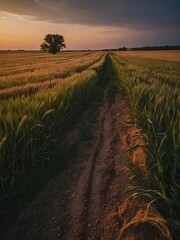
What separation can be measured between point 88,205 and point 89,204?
2cm

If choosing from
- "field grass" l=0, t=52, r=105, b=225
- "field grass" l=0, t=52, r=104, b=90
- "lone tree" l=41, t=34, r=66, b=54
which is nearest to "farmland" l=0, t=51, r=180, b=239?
"field grass" l=0, t=52, r=105, b=225

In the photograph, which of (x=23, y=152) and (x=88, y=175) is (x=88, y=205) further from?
(x=23, y=152)

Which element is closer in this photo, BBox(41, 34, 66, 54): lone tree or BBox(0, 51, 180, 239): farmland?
BBox(0, 51, 180, 239): farmland

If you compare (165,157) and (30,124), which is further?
(30,124)

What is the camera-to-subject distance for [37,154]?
9.07 feet

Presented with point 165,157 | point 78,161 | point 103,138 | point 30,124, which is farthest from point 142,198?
point 103,138

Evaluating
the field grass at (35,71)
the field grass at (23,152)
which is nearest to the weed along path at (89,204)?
the field grass at (23,152)

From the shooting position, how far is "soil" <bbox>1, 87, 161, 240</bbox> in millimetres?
1952

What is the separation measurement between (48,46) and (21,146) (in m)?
82.0

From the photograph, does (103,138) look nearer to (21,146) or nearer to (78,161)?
(78,161)

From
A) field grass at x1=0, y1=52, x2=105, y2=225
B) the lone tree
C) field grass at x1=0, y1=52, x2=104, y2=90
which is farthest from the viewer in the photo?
the lone tree

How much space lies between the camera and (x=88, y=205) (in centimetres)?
231

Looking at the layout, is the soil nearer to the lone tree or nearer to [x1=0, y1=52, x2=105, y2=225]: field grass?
[x1=0, y1=52, x2=105, y2=225]: field grass

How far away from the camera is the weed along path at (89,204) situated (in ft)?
6.40
